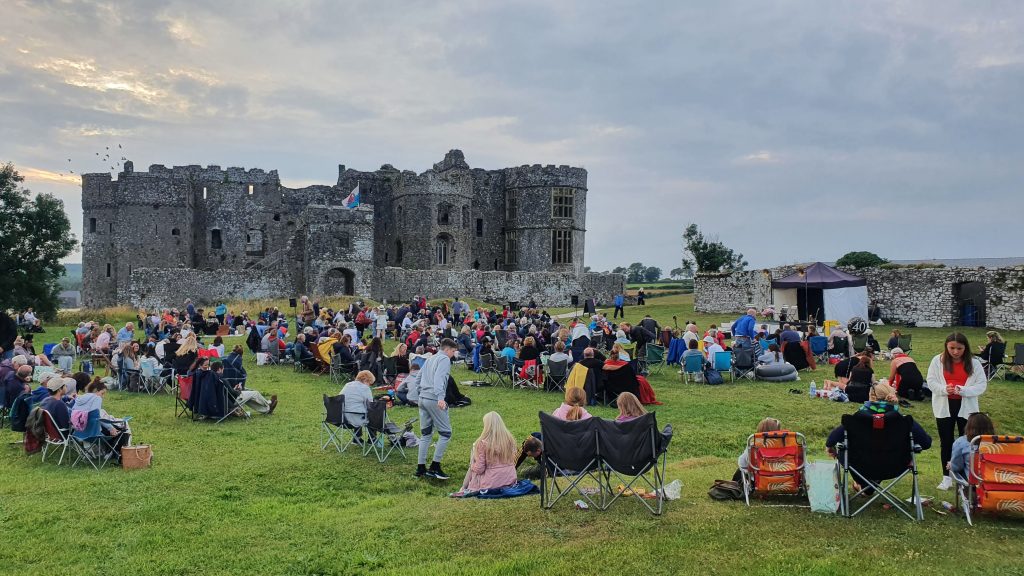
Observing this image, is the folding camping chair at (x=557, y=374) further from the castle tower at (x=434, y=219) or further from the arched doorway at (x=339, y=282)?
the castle tower at (x=434, y=219)

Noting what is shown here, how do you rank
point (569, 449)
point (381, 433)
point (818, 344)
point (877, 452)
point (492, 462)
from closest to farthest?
point (877, 452), point (569, 449), point (492, 462), point (381, 433), point (818, 344)

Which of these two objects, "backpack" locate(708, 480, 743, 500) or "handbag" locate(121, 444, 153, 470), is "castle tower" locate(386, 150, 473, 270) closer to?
"handbag" locate(121, 444, 153, 470)

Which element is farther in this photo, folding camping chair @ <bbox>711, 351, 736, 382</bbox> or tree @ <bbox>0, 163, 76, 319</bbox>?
tree @ <bbox>0, 163, 76, 319</bbox>

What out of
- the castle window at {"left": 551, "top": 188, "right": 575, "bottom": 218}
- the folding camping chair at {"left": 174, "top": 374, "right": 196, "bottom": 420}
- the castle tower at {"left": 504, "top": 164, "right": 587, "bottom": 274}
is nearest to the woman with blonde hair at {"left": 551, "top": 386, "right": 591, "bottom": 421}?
the folding camping chair at {"left": 174, "top": 374, "right": 196, "bottom": 420}

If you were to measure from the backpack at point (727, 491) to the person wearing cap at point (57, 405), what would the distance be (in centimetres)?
903

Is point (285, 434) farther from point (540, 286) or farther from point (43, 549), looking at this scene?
point (540, 286)

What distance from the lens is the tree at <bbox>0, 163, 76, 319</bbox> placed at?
43.5 meters

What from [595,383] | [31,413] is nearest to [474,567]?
[31,413]

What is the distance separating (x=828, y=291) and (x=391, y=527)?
26170mm

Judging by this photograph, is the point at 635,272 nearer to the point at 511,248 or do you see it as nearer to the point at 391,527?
the point at 511,248

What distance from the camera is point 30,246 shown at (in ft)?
149

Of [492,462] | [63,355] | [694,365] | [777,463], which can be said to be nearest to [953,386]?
[777,463]

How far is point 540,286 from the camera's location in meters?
50.1

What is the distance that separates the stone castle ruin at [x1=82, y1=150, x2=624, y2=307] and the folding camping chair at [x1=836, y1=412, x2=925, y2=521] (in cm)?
4012
